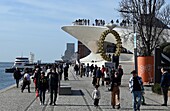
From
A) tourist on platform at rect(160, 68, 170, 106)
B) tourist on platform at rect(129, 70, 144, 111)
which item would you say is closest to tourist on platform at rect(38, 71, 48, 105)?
tourist on platform at rect(129, 70, 144, 111)

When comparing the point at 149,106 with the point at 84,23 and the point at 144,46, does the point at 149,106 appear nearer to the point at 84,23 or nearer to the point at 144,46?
the point at 144,46

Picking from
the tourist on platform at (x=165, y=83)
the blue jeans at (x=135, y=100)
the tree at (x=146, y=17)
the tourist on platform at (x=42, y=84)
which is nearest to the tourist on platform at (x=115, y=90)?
the blue jeans at (x=135, y=100)

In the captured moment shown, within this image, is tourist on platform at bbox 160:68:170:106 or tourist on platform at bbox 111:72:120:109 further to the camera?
tourist on platform at bbox 160:68:170:106

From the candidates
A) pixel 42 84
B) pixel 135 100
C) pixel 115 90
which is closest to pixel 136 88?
pixel 135 100

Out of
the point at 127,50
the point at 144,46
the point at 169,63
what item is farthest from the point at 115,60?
the point at 127,50

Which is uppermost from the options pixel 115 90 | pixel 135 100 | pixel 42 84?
pixel 42 84

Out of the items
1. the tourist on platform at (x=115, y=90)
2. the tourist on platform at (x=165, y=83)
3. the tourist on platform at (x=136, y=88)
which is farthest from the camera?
the tourist on platform at (x=165, y=83)

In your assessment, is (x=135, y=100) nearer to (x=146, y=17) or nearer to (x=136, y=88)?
(x=136, y=88)

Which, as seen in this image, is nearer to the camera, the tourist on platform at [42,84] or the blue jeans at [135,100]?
the blue jeans at [135,100]

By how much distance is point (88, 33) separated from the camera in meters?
97.1

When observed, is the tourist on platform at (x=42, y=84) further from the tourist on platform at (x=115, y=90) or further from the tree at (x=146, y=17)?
the tree at (x=146, y=17)

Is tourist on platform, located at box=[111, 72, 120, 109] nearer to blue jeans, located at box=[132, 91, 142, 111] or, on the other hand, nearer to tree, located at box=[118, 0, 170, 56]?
blue jeans, located at box=[132, 91, 142, 111]

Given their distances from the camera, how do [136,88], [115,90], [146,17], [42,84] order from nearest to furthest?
[136,88], [115,90], [42,84], [146,17]

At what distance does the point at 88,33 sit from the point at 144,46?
189ft
